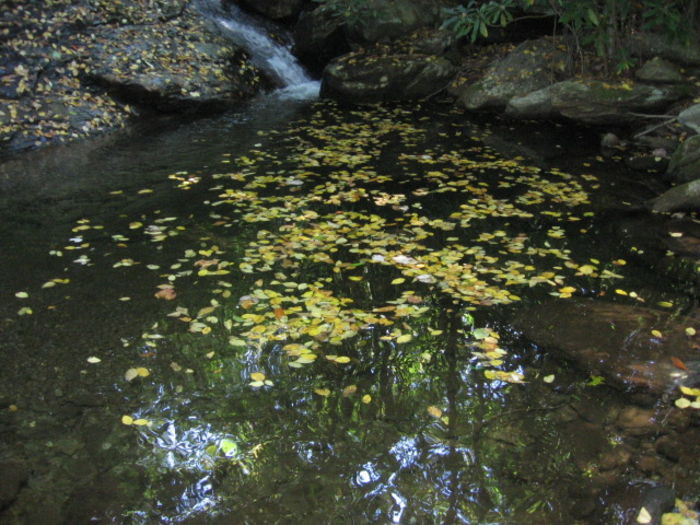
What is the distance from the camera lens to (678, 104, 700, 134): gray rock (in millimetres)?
7199

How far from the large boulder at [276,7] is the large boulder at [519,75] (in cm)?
576

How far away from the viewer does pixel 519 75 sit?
10.1 metres

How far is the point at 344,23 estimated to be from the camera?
40.5ft

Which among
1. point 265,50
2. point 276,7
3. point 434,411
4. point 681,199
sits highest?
point 276,7

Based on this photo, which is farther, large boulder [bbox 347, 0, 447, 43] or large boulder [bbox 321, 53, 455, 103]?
large boulder [bbox 347, 0, 447, 43]

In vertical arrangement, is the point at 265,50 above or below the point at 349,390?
above

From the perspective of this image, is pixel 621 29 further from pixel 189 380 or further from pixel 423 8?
pixel 189 380

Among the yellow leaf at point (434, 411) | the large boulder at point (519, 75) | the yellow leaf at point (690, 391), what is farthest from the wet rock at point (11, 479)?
the large boulder at point (519, 75)

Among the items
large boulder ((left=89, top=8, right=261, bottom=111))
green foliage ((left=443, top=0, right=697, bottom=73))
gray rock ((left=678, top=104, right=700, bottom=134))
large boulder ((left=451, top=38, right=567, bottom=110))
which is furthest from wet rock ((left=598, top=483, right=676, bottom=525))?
large boulder ((left=89, top=8, right=261, bottom=111))

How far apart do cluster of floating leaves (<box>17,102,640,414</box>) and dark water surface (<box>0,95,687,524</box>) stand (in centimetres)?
2

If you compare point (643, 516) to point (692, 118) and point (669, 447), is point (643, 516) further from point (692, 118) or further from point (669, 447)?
point (692, 118)

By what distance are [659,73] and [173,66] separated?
7.86m

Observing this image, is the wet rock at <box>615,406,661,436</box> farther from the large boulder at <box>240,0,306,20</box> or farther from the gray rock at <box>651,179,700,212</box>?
the large boulder at <box>240,0,306,20</box>

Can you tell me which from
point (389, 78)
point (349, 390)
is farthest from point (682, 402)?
point (389, 78)
